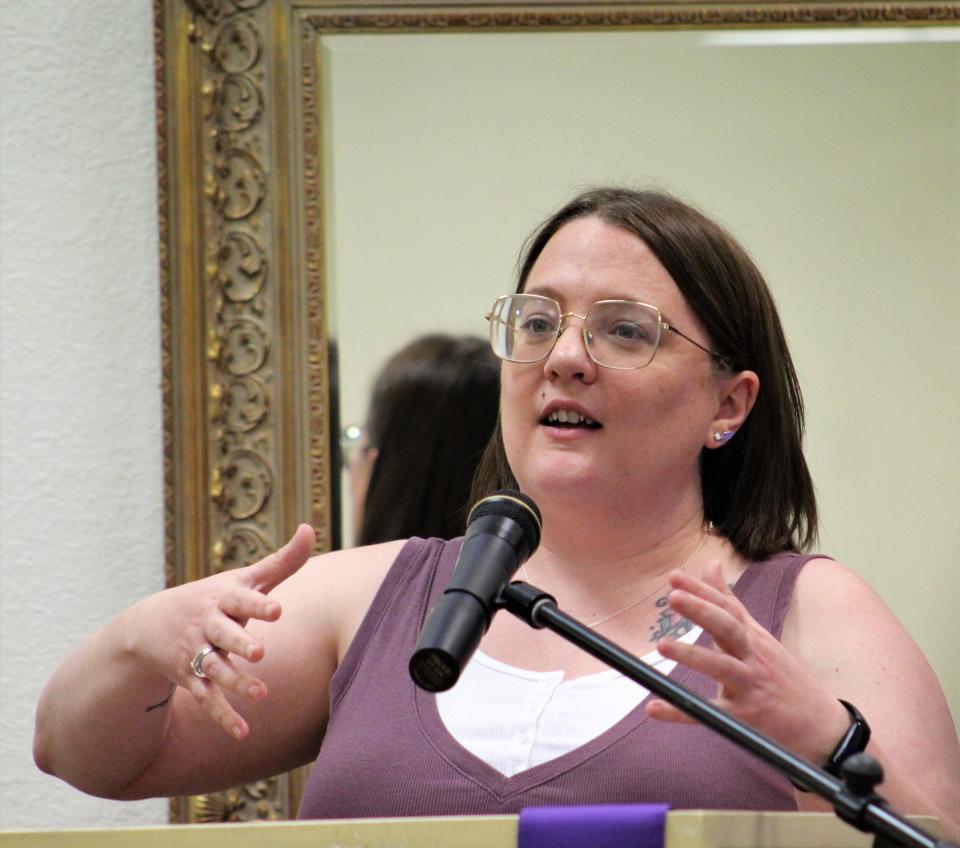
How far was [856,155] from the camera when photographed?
74.3 inches

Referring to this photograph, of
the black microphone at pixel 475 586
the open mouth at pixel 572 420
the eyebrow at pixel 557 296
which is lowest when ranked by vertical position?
the black microphone at pixel 475 586

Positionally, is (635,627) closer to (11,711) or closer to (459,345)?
(459,345)

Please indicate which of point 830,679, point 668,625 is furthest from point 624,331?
point 830,679

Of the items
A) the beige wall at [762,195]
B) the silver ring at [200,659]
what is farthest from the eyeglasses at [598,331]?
the silver ring at [200,659]

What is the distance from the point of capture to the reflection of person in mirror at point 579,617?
126cm

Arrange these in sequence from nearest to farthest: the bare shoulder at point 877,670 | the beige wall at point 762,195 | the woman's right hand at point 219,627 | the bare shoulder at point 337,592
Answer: the woman's right hand at point 219,627 < the bare shoulder at point 877,670 < the bare shoulder at point 337,592 < the beige wall at point 762,195

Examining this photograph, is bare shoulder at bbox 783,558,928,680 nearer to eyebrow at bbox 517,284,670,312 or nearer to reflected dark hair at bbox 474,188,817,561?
reflected dark hair at bbox 474,188,817,561

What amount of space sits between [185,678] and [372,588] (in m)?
0.35

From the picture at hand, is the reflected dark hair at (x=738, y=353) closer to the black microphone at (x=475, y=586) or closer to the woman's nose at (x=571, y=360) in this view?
the woman's nose at (x=571, y=360)

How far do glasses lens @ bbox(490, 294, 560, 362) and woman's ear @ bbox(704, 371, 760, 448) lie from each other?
223 mm

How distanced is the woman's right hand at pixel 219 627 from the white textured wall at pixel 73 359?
0.70 m

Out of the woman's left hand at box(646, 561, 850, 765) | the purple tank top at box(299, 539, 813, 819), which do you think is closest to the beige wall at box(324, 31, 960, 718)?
the purple tank top at box(299, 539, 813, 819)

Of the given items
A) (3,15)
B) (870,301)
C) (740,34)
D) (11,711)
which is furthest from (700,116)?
(11,711)

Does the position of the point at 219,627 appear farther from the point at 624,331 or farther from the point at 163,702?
the point at 624,331
